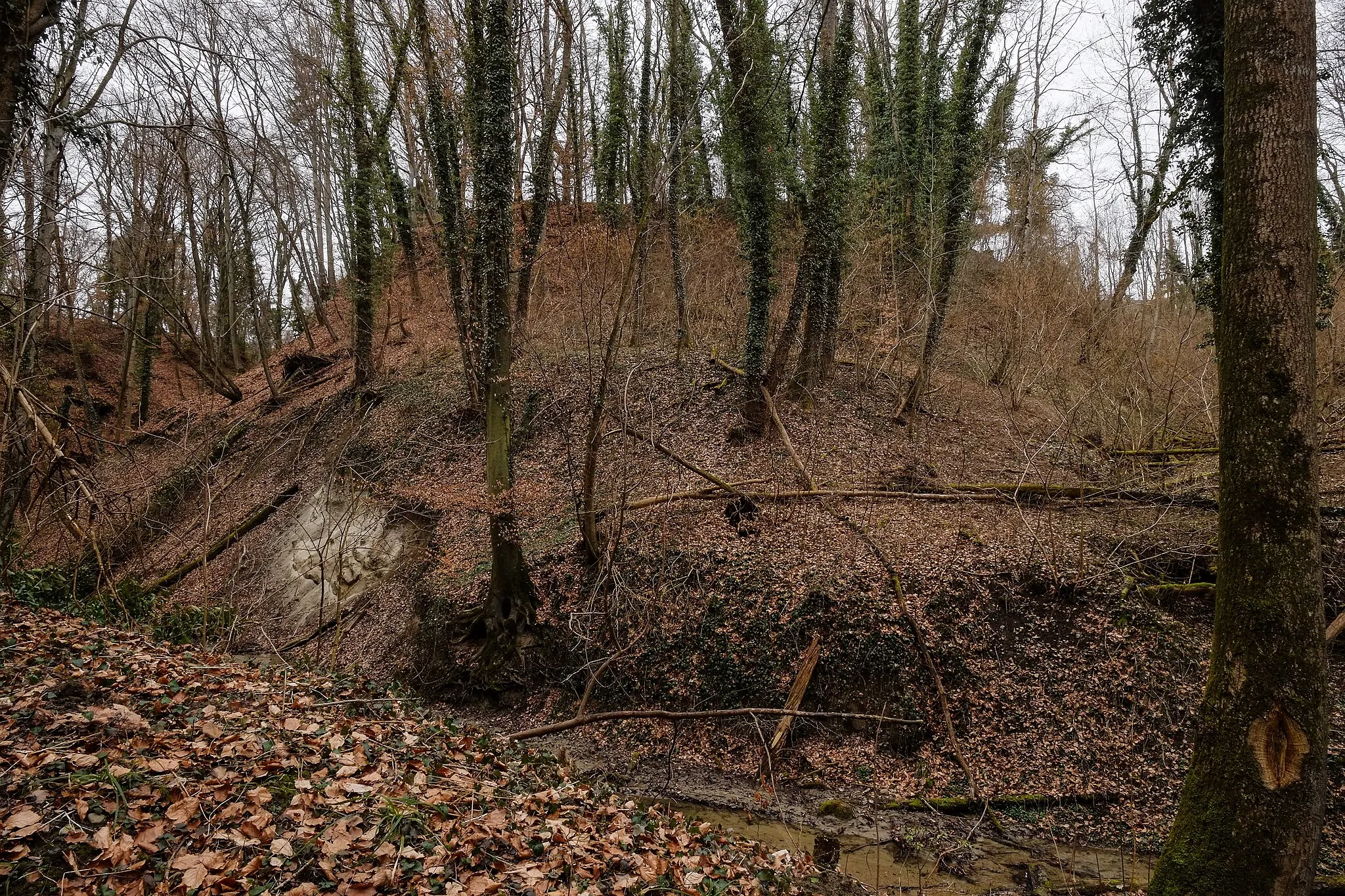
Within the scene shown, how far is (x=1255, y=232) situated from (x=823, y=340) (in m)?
9.74

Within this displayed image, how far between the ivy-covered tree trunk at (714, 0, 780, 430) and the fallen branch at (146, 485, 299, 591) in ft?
31.5

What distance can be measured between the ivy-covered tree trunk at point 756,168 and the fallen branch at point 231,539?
9.59 m

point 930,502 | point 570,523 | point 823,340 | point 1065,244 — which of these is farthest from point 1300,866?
point 1065,244

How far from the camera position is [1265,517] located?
12.9 ft

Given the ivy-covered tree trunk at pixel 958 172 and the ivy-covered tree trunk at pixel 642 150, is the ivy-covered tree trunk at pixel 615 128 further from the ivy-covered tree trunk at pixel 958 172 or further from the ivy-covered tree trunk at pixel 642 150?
the ivy-covered tree trunk at pixel 958 172

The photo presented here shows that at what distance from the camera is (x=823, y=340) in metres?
13.8

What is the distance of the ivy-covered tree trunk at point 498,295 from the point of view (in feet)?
30.5

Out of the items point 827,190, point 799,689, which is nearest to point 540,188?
point 827,190

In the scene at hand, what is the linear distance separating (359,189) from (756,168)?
391 inches

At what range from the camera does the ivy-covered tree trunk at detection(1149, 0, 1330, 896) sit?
12.1 ft

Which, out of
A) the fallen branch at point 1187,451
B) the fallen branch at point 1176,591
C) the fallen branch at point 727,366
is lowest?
the fallen branch at point 1176,591

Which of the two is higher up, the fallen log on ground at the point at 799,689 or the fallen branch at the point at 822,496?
the fallen branch at the point at 822,496

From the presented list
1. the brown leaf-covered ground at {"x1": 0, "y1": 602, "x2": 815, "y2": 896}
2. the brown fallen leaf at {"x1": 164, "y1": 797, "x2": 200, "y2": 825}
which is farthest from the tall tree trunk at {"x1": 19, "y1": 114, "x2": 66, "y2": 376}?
the brown fallen leaf at {"x1": 164, "y1": 797, "x2": 200, "y2": 825}

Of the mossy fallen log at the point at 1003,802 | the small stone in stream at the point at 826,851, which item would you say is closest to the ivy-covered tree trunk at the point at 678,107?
the mossy fallen log at the point at 1003,802
